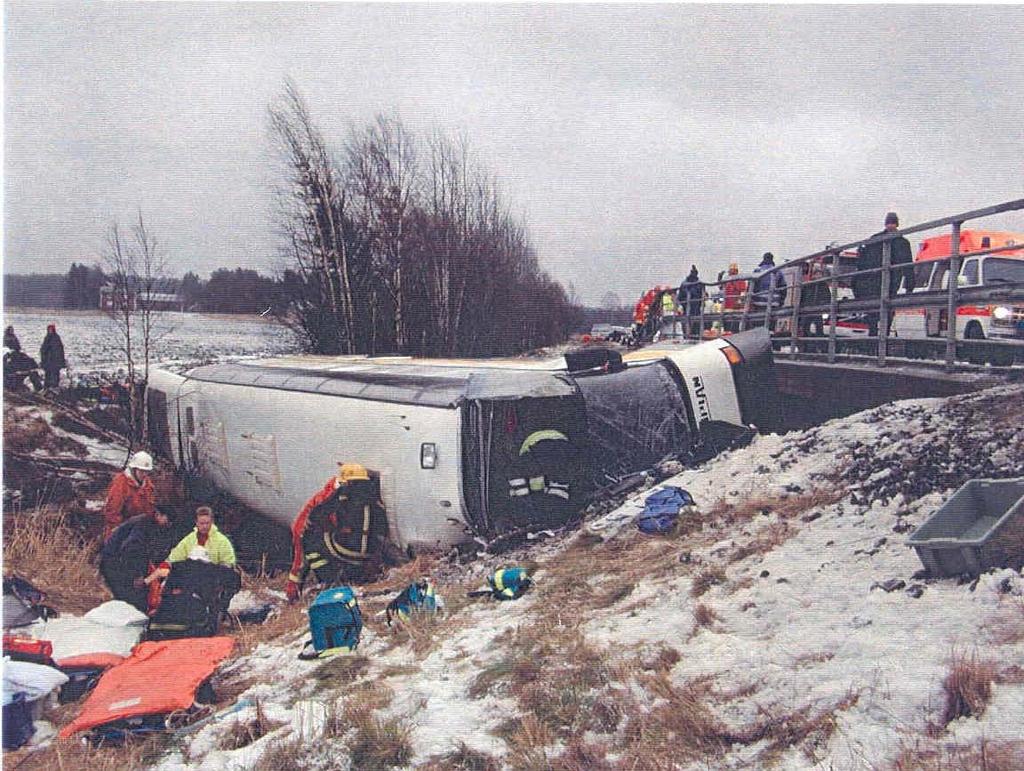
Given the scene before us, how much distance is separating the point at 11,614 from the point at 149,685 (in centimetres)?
62

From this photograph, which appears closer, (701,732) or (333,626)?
(701,732)

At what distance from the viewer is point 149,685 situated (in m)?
2.52

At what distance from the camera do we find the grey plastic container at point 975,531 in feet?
7.17

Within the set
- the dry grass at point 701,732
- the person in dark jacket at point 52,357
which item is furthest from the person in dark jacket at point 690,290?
the person in dark jacket at point 52,357

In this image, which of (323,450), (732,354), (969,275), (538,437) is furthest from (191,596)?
(969,275)

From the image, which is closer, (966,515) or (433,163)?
(966,515)

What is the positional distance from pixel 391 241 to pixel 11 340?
1.44 metres

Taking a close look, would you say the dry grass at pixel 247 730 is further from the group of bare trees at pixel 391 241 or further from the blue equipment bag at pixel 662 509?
the blue equipment bag at pixel 662 509

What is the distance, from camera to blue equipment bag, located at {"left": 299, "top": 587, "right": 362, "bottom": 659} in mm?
2664

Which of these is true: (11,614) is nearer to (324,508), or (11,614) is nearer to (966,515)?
(324,508)

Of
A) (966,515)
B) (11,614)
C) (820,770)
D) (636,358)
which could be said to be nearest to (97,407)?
(11,614)

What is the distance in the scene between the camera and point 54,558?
9.34 feet

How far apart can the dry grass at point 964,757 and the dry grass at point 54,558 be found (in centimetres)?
271

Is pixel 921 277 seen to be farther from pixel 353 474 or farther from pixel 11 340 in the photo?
pixel 11 340
